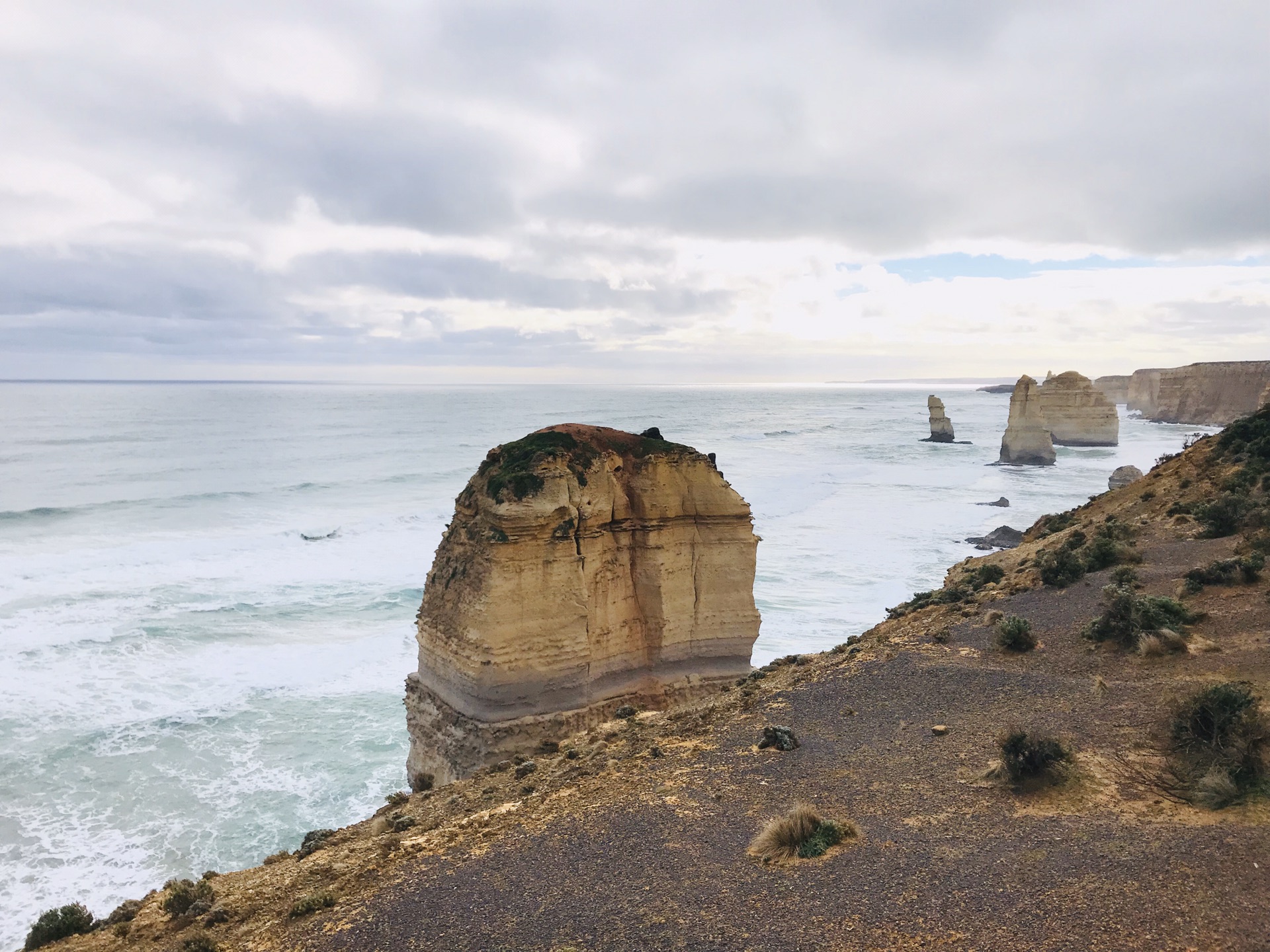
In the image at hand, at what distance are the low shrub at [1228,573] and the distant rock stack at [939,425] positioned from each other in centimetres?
7697

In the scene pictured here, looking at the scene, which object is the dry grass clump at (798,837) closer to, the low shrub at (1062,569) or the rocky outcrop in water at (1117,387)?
the low shrub at (1062,569)

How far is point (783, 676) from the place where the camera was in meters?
13.6

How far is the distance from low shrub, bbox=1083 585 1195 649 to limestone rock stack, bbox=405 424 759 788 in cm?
615

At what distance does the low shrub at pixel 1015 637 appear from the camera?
41.6ft

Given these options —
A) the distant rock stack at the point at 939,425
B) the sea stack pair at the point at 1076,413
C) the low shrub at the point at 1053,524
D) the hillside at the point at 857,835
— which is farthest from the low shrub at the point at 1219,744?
the distant rock stack at the point at 939,425

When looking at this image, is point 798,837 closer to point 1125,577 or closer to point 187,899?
point 187,899

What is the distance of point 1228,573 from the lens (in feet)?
44.8

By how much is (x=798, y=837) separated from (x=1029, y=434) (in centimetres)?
6587

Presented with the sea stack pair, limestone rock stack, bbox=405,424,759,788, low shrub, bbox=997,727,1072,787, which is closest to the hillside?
low shrub, bbox=997,727,1072,787

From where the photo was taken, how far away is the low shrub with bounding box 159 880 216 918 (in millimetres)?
7605

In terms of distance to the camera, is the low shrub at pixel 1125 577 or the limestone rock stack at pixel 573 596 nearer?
the limestone rock stack at pixel 573 596

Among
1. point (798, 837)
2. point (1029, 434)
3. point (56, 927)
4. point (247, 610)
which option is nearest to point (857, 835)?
point (798, 837)

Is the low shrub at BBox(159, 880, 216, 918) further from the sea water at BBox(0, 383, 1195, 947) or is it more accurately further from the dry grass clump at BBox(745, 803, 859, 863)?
the sea water at BBox(0, 383, 1195, 947)

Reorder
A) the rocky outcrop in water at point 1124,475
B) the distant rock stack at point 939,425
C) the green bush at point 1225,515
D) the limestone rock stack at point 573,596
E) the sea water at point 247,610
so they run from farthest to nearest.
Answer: the distant rock stack at point 939,425, the rocky outcrop in water at point 1124,475, the green bush at point 1225,515, the sea water at point 247,610, the limestone rock stack at point 573,596
